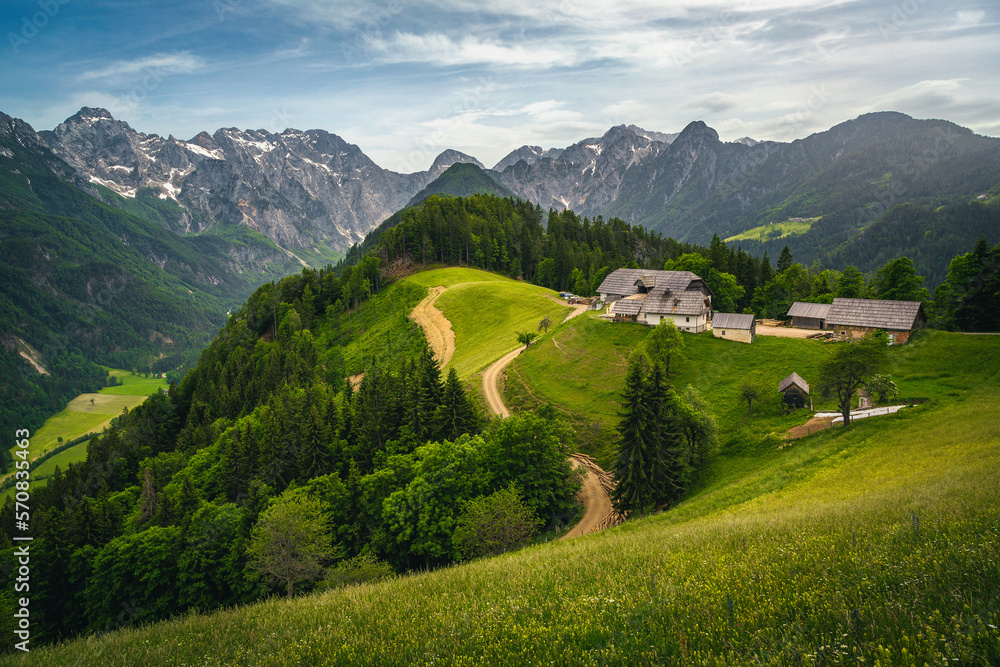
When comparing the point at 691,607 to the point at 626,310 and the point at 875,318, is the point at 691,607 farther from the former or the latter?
the point at 875,318

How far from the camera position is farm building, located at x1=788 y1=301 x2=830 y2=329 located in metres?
70.2

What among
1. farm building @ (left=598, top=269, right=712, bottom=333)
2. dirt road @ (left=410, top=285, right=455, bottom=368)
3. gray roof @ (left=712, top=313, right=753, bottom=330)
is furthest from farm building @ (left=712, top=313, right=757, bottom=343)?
dirt road @ (left=410, top=285, right=455, bottom=368)

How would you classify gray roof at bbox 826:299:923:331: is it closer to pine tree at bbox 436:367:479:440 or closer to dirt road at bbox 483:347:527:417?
dirt road at bbox 483:347:527:417

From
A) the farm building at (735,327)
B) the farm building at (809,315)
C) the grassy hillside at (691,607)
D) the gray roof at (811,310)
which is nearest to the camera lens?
the grassy hillside at (691,607)

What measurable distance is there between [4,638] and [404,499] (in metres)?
30.5

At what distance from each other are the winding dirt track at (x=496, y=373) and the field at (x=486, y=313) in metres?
1.85

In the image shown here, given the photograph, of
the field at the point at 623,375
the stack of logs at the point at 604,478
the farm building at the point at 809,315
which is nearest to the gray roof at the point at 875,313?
the farm building at the point at 809,315

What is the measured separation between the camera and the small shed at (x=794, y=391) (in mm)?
50812

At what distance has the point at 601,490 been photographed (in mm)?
48281

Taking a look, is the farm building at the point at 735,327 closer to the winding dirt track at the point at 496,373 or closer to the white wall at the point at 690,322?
the white wall at the point at 690,322

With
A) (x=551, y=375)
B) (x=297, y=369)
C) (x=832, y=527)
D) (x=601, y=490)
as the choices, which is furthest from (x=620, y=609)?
(x=297, y=369)

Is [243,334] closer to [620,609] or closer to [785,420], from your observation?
[785,420]

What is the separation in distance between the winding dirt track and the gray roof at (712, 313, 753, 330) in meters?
24.9

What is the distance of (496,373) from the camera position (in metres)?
72.3
